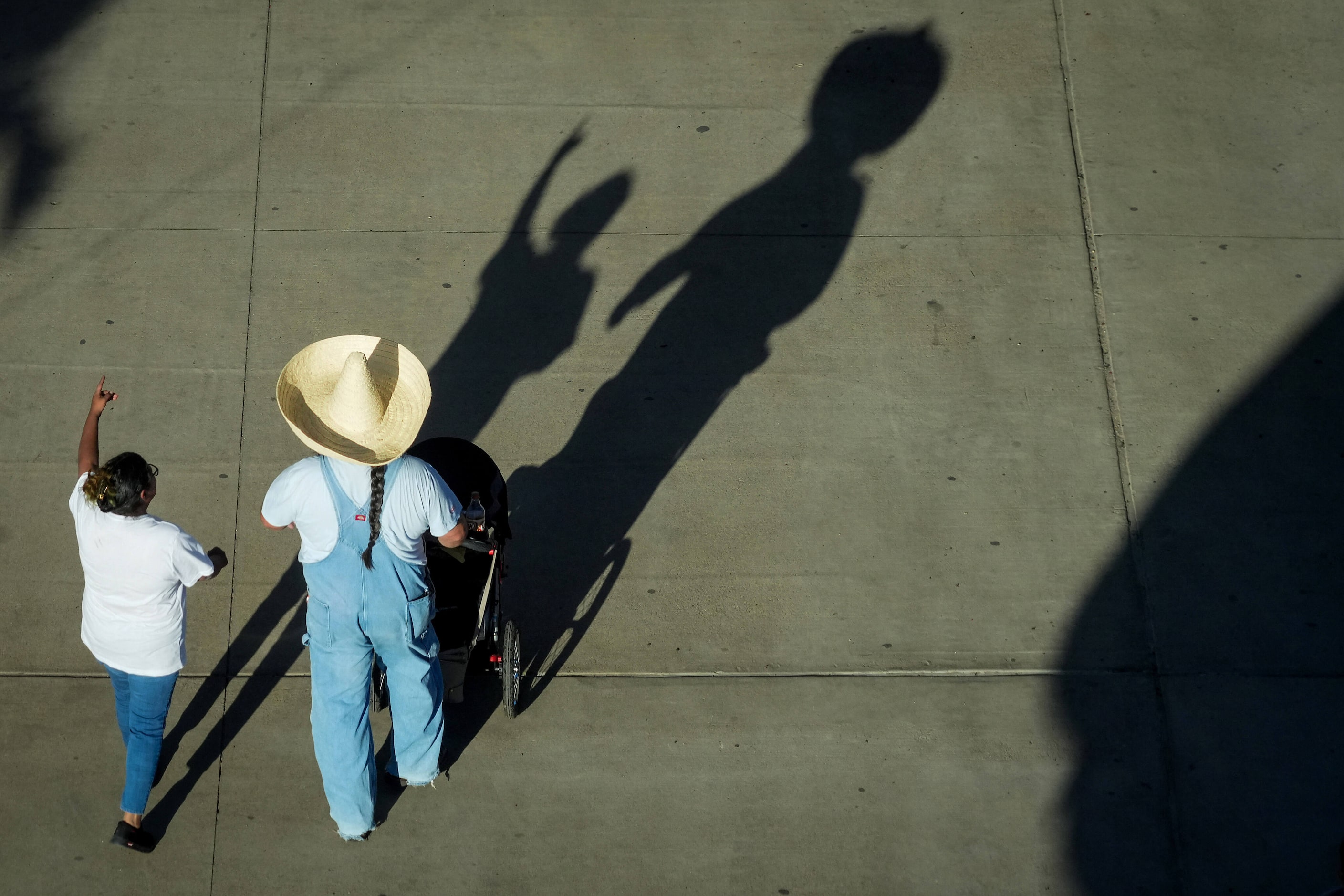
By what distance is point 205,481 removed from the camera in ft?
17.8

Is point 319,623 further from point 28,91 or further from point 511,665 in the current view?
point 28,91

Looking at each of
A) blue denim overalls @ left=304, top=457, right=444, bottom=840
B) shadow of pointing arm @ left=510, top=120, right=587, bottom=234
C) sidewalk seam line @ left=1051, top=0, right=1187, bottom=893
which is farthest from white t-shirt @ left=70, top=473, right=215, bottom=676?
sidewalk seam line @ left=1051, top=0, right=1187, bottom=893

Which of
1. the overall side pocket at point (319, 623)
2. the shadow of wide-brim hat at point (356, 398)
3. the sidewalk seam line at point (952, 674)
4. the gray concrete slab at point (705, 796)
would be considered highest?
the shadow of wide-brim hat at point (356, 398)

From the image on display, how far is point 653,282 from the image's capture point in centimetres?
616

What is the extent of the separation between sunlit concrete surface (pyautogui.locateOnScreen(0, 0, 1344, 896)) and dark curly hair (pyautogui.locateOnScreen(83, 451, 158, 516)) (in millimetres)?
1413

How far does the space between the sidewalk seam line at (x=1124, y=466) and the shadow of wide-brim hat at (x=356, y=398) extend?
3.41m

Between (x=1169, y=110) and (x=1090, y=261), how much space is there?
1325mm

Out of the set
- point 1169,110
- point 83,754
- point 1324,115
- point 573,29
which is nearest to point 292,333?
point 83,754

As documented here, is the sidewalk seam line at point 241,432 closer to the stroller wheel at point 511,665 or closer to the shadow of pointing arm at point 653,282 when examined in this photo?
the stroller wheel at point 511,665

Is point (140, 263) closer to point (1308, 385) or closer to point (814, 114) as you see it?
point (814, 114)

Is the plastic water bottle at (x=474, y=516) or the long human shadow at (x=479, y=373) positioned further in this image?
the long human shadow at (x=479, y=373)

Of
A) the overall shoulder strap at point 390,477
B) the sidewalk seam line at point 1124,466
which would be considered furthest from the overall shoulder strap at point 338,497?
the sidewalk seam line at point 1124,466

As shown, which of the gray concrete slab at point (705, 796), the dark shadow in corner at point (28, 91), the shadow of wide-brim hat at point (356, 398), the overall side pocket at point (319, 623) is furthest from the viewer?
the dark shadow in corner at point (28, 91)

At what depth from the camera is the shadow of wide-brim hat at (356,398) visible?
152 inches
